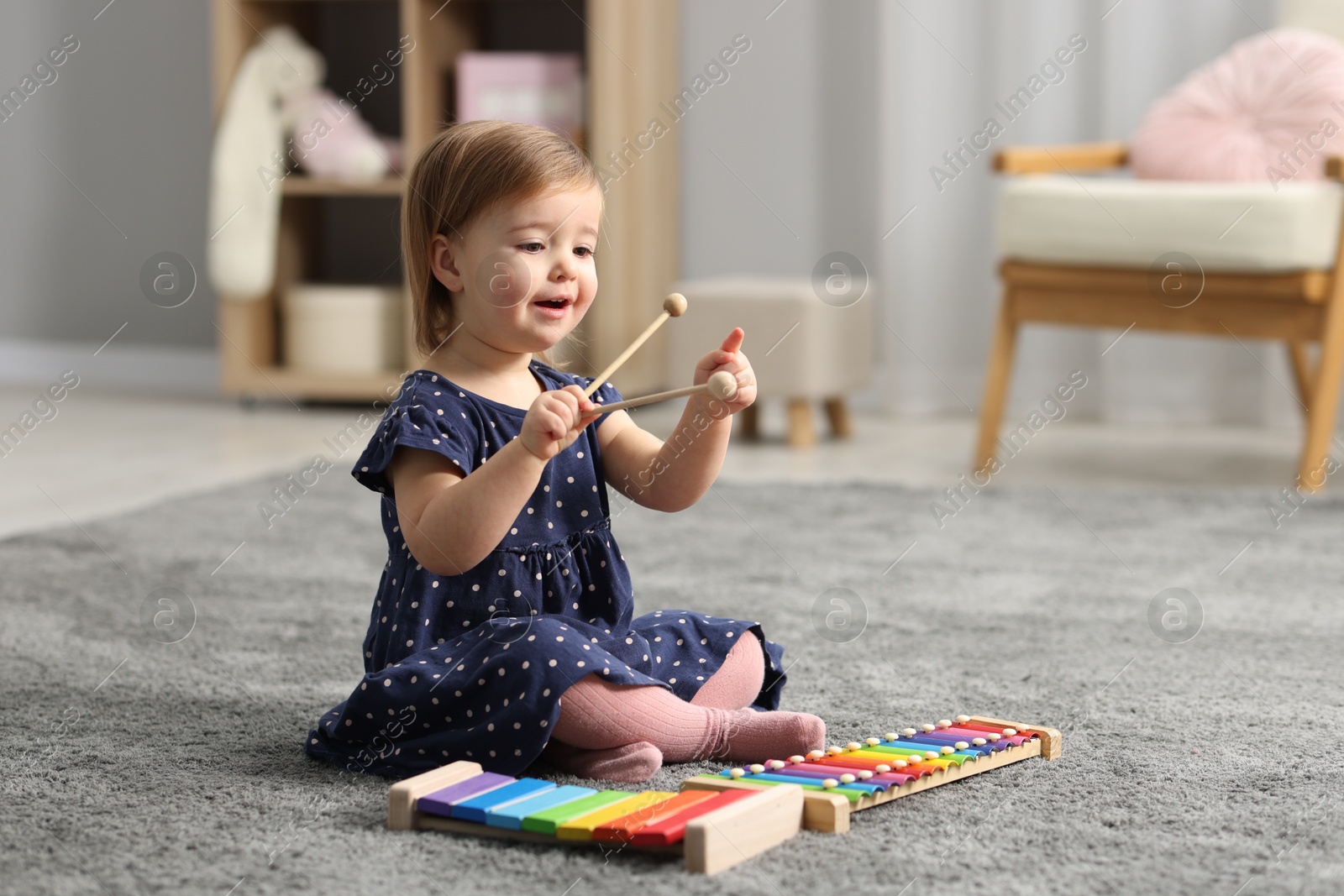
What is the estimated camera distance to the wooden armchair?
198 cm

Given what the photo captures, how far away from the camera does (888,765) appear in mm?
897

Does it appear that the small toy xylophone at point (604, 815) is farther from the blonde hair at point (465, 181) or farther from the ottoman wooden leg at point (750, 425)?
the ottoman wooden leg at point (750, 425)

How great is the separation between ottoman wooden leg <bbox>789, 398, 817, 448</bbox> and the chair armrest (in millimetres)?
529

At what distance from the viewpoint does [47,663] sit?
123 centimetres

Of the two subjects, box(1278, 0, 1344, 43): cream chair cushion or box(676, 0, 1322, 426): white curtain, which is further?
box(676, 0, 1322, 426): white curtain

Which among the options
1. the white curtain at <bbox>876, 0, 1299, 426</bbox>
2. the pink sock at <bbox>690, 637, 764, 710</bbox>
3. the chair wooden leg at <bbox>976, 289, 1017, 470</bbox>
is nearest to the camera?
the pink sock at <bbox>690, 637, 764, 710</bbox>

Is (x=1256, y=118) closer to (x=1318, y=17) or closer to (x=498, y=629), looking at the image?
(x=1318, y=17)

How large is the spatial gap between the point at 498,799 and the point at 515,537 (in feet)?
0.67

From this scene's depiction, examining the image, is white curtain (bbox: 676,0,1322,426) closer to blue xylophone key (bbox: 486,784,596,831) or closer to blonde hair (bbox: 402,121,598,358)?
blonde hair (bbox: 402,121,598,358)

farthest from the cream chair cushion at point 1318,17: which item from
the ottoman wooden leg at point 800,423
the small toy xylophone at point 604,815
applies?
the small toy xylophone at point 604,815

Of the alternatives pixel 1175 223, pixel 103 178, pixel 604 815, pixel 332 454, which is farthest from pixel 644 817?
pixel 103 178

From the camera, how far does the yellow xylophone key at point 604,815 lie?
0.80 m

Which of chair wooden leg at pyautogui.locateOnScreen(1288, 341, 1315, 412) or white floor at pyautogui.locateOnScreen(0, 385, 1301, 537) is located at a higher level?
chair wooden leg at pyautogui.locateOnScreen(1288, 341, 1315, 412)

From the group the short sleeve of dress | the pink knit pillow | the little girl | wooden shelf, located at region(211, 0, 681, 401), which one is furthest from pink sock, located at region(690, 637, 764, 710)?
wooden shelf, located at region(211, 0, 681, 401)
